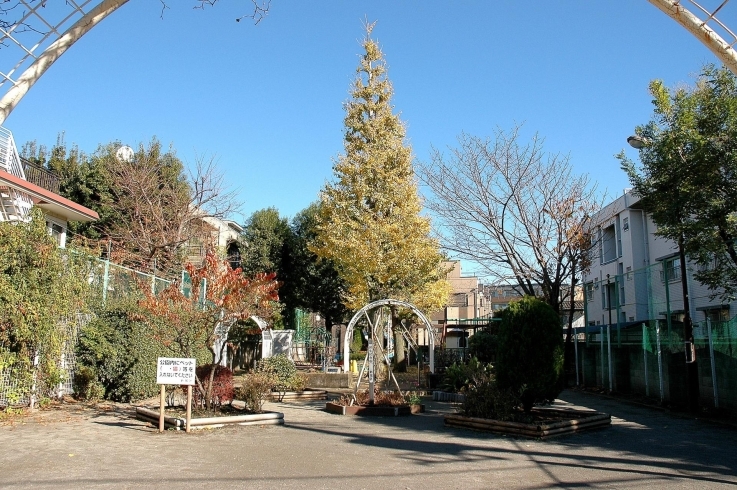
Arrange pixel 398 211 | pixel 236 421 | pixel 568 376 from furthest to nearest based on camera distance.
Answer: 1. pixel 398 211
2. pixel 568 376
3. pixel 236 421

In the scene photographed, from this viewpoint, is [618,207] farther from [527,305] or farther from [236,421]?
[236,421]

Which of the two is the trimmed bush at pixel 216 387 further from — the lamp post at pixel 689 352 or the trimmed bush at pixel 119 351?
the lamp post at pixel 689 352

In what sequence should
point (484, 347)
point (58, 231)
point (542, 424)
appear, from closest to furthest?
point (542, 424), point (58, 231), point (484, 347)

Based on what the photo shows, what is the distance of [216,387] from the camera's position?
12.0 m

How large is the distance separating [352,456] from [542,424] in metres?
3.70

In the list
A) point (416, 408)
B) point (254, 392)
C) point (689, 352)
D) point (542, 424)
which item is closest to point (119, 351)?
point (254, 392)

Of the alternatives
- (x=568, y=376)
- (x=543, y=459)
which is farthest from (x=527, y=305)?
(x=568, y=376)

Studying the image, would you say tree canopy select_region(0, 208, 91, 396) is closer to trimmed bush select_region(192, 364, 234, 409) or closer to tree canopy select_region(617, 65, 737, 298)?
trimmed bush select_region(192, 364, 234, 409)

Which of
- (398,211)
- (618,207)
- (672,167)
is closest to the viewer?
(672,167)

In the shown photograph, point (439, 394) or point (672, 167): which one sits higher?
point (672, 167)

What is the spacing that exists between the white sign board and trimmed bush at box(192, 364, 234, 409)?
3.76ft

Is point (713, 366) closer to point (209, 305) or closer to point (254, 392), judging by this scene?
point (254, 392)

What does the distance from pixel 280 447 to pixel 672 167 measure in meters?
9.83

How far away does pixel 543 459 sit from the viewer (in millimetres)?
8508
